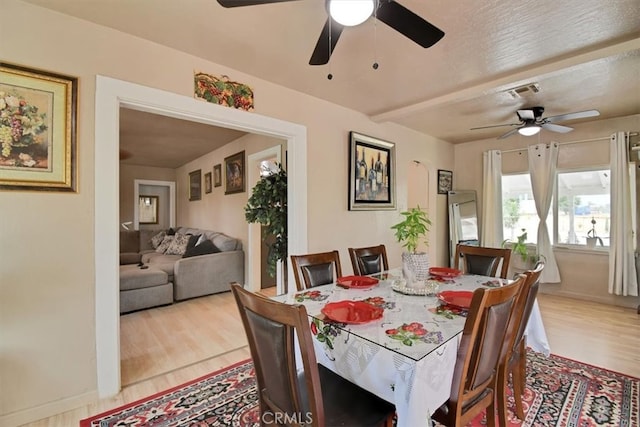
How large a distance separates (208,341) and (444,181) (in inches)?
173

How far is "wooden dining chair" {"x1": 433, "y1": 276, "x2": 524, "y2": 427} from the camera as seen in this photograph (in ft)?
3.54

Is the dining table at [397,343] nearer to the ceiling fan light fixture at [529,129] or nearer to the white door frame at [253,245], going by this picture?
the ceiling fan light fixture at [529,129]

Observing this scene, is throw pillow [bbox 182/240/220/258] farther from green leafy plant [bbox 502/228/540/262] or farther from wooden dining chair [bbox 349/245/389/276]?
green leafy plant [bbox 502/228/540/262]

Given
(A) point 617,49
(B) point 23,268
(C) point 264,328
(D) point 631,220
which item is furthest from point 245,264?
(D) point 631,220

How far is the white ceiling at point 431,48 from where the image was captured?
5.63 feet

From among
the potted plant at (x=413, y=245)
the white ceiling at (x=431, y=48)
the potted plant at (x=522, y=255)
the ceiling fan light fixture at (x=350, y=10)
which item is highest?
the white ceiling at (x=431, y=48)

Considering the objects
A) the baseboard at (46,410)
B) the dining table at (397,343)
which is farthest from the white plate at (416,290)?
the baseboard at (46,410)

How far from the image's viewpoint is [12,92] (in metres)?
1.63

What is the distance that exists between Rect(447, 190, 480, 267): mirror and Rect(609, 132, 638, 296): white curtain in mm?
1710

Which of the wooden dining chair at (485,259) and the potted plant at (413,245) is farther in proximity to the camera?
the wooden dining chair at (485,259)

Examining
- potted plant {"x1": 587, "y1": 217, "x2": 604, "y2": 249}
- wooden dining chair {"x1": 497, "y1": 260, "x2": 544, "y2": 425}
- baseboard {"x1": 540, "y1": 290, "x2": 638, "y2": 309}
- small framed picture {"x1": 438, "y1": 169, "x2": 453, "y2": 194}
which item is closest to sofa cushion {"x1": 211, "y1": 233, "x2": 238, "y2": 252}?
small framed picture {"x1": 438, "y1": 169, "x2": 453, "y2": 194}

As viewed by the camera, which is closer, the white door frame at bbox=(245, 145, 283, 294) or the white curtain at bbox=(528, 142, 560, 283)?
the white curtain at bbox=(528, 142, 560, 283)

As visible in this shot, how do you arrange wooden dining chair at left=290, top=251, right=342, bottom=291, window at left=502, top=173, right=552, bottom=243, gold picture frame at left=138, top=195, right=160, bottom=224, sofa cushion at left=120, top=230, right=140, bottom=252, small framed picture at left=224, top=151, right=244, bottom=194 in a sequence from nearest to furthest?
wooden dining chair at left=290, top=251, right=342, bottom=291
window at left=502, top=173, right=552, bottom=243
small framed picture at left=224, top=151, right=244, bottom=194
sofa cushion at left=120, top=230, right=140, bottom=252
gold picture frame at left=138, top=195, right=160, bottom=224

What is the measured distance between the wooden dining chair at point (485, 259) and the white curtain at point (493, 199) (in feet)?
8.37
